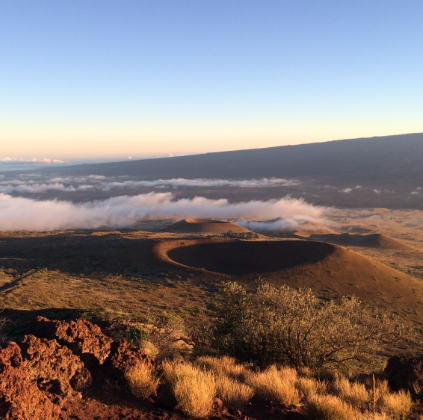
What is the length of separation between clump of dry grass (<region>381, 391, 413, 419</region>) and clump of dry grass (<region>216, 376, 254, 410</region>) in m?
2.06

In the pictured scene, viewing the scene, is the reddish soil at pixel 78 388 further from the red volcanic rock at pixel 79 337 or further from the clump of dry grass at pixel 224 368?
the clump of dry grass at pixel 224 368

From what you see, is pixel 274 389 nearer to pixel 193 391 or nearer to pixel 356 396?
pixel 356 396

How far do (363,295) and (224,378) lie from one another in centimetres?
1801

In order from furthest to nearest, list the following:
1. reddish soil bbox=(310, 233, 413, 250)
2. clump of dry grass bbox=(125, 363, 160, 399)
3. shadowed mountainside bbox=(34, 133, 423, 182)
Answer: shadowed mountainside bbox=(34, 133, 423, 182)
reddish soil bbox=(310, 233, 413, 250)
clump of dry grass bbox=(125, 363, 160, 399)

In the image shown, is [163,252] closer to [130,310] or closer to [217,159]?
[130,310]

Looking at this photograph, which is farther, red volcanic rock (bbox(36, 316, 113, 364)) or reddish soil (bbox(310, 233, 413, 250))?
reddish soil (bbox(310, 233, 413, 250))

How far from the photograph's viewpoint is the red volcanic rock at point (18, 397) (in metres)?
3.10

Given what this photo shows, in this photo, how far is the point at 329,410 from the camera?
4.10 meters

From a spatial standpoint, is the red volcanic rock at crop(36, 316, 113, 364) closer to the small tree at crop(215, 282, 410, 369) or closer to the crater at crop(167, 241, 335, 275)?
the small tree at crop(215, 282, 410, 369)

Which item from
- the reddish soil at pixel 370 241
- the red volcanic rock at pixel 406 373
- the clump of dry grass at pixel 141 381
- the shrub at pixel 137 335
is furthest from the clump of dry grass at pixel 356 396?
the reddish soil at pixel 370 241

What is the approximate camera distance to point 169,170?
195375mm

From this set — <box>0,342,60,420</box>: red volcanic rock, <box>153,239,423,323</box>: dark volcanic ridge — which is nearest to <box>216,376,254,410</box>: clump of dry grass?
<box>0,342,60,420</box>: red volcanic rock

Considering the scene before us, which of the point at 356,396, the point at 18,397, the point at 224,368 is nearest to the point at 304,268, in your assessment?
the point at 224,368

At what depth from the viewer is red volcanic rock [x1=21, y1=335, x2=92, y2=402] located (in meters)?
4.00
